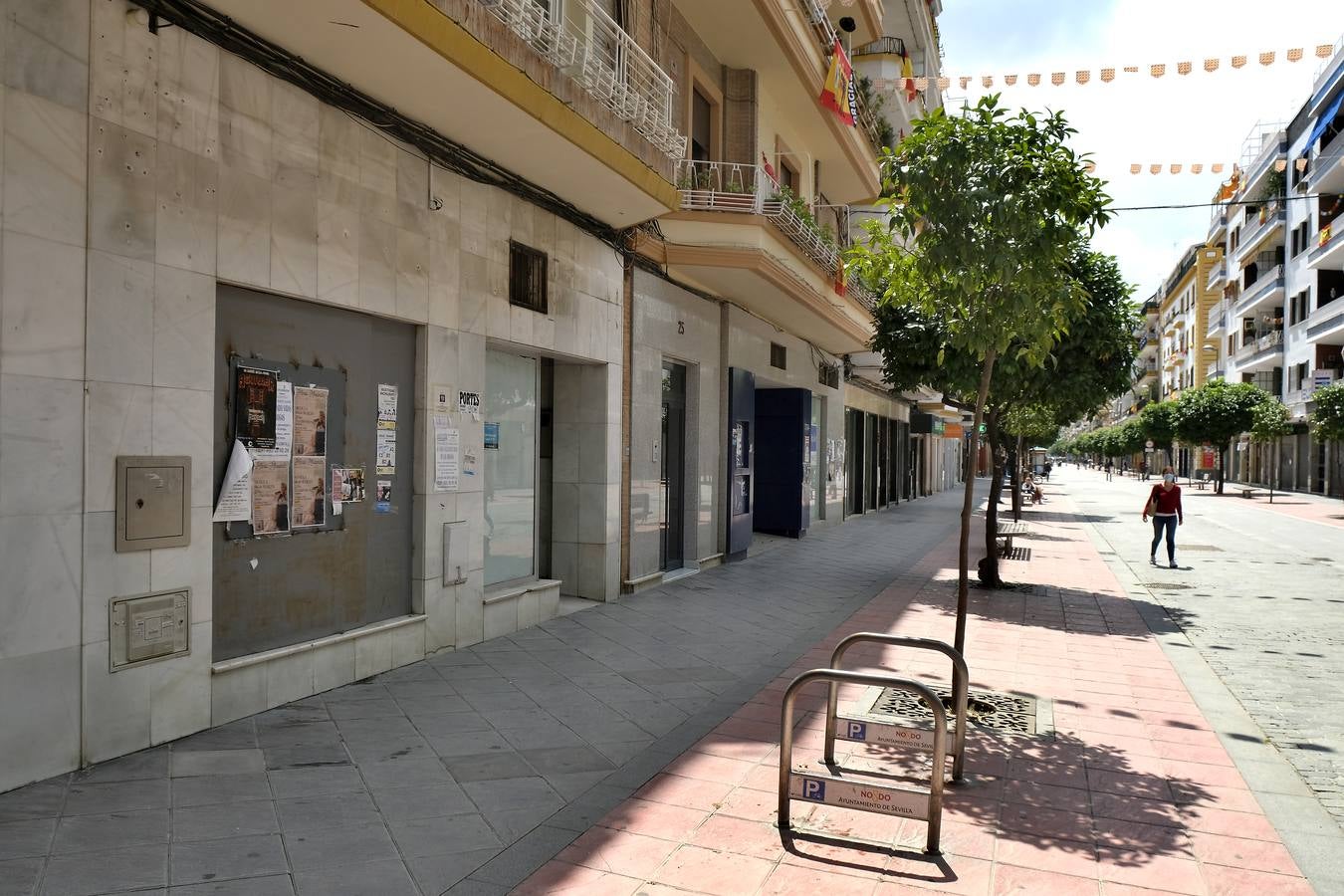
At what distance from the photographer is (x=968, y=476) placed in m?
6.37

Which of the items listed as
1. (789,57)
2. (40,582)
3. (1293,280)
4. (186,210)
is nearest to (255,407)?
(186,210)

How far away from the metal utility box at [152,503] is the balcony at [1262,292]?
187 feet

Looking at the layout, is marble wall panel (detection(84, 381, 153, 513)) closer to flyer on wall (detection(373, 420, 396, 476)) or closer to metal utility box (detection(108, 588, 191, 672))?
metal utility box (detection(108, 588, 191, 672))

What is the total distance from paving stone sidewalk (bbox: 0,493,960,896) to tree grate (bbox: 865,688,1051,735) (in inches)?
39.7

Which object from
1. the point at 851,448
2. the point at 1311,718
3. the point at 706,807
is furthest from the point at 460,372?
the point at 851,448

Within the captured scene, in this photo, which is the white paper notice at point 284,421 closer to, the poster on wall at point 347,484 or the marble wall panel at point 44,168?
the poster on wall at point 347,484

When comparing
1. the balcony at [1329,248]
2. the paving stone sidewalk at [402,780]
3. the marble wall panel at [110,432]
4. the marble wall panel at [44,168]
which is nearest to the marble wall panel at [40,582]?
the marble wall panel at [110,432]

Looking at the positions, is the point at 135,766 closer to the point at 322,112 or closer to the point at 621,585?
the point at 322,112

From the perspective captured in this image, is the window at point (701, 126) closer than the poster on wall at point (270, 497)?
No

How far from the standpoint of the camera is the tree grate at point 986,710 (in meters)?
6.05

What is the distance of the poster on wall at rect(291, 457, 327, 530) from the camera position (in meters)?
6.18

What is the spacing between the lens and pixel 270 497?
5.94 metres

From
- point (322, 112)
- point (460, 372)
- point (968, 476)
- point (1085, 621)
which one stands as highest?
point (322, 112)

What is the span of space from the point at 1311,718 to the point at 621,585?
22.1 feet
